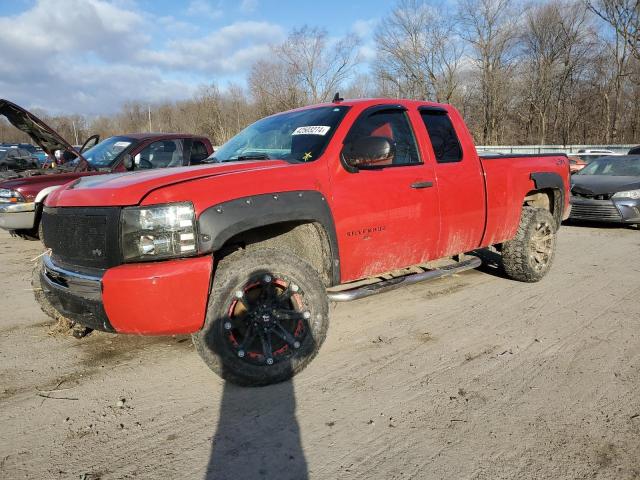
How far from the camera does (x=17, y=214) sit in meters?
6.99

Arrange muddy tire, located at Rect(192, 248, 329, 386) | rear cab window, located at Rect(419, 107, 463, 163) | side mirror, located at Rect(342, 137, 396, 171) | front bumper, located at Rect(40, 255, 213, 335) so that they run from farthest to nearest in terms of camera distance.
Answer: rear cab window, located at Rect(419, 107, 463, 163) < side mirror, located at Rect(342, 137, 396, 171) < muddy tire, located at Rect(192, 248, 329, 386) < front bumper, located at Rect(40, 255, 213, 335)

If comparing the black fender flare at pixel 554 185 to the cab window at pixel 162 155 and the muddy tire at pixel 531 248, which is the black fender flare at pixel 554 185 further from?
the cab window at pixel 162 155

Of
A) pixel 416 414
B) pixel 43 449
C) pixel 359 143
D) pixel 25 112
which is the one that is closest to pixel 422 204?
pixel 359 143

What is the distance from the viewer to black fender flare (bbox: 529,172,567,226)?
524 centimetres

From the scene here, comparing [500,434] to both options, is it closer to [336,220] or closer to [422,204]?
[336,220]

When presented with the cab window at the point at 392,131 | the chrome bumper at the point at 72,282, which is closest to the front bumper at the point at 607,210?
the cab window at the point at 392,131

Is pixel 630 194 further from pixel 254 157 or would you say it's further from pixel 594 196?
pixel 254 157

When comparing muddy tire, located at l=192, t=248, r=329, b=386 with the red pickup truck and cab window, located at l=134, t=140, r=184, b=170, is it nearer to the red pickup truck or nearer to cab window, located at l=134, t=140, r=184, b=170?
the red pickup truck

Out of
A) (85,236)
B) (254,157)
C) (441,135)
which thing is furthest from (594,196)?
(85,236)

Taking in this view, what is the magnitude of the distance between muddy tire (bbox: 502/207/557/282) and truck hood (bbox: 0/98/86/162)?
21.5 ft

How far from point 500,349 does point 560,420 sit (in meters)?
0.97

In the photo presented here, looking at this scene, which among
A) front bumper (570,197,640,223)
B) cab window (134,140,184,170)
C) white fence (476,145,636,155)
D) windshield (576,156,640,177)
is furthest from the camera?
white fence (476,145,636,155)

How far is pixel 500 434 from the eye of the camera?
8.52 feet

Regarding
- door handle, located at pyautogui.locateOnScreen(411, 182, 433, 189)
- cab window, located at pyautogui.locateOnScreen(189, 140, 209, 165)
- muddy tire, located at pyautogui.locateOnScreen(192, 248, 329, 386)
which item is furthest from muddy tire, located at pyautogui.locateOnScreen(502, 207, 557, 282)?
cab window, located at pyautogui.locateOnScreen(189, 140, 209, 165)
